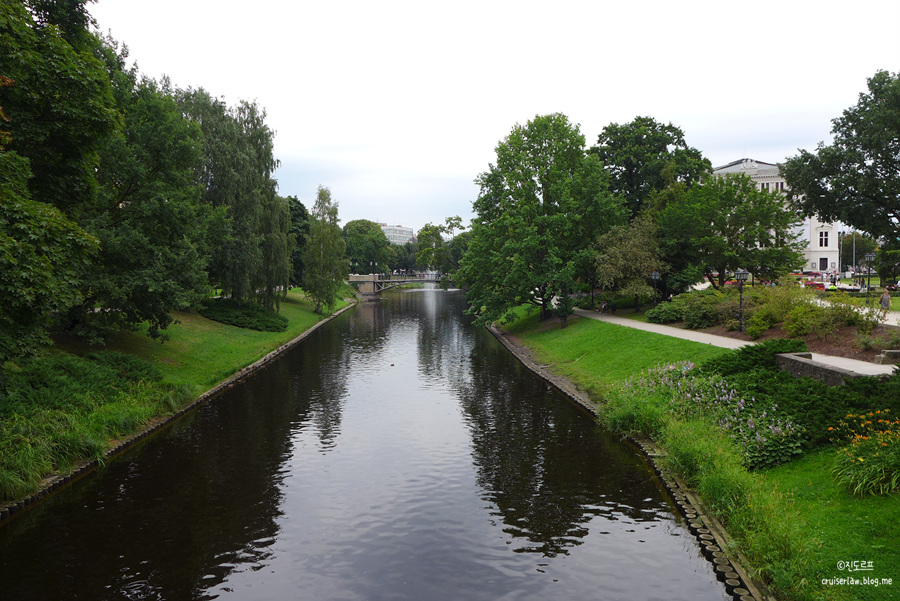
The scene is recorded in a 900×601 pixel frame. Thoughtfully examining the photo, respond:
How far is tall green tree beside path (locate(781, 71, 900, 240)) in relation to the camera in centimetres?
3709

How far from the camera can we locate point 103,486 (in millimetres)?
15664

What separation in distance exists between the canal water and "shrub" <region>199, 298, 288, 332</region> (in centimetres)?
2306

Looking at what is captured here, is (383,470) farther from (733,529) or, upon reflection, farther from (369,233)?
(369,233)

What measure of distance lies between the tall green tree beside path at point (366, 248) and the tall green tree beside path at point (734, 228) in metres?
99.6

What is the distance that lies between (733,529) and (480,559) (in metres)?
5.43

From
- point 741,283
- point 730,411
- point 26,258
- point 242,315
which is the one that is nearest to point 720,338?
point 741,283

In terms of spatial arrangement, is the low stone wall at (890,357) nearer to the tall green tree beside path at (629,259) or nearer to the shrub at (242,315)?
the tall green tree beside path at (629,259)

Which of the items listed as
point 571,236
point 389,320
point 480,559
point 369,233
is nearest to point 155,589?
point 480,559

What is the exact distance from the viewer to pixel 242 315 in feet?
156

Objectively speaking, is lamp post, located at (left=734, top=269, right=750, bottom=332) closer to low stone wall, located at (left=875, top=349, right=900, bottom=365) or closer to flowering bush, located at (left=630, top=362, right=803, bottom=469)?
flowering bush, located at (left=630, top=362, right=803, bottom=469)

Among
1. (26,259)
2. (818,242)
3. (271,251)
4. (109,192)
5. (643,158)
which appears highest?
(643,158)

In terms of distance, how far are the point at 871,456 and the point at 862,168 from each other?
35.9 meters

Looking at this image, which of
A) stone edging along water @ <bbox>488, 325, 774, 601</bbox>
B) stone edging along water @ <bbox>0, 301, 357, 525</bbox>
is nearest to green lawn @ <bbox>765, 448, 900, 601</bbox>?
stone edging along water @ <bbox>488, 325, 774, 601</bbox>

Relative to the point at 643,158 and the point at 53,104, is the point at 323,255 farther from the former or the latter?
the point at 53,104
